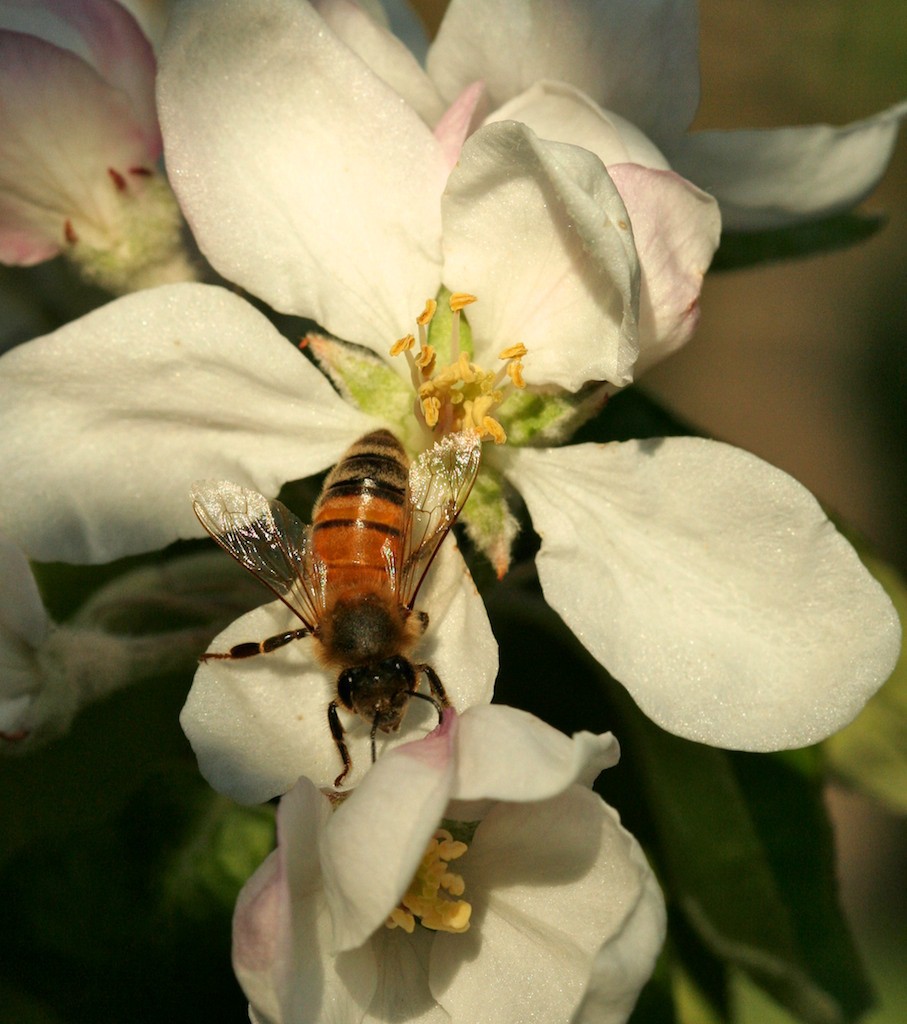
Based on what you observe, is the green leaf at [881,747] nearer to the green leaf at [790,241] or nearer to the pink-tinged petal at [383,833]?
the green leaf at [790,241]

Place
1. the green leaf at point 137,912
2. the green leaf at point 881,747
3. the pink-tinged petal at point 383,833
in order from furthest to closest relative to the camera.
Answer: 1. the green leaf at point 881,747
2. the green leaf at point 137,912
3. the pink-tinged petal at point 383,833

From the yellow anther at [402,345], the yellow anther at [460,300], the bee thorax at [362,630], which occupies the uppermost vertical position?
the yellow anther at [460,300]

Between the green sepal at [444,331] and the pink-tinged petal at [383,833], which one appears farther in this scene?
the green sepal at [444,331]

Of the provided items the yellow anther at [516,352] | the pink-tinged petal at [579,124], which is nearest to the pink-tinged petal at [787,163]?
the pink-tinged petal at [579,124]

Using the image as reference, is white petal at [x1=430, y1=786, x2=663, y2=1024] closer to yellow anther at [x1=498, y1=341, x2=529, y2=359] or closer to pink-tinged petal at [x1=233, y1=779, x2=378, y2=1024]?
pink-tinged petal at [x1=233, y1=779, x2=378, y2=1024]

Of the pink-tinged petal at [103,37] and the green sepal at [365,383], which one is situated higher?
the pink-tinged petal at [103,37]

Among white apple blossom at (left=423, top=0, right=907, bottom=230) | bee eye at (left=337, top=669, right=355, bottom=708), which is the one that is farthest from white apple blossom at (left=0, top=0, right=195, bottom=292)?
bee eye at (left=337, top=669, right=355, bottom=708)

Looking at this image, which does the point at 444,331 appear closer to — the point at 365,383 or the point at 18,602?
the point at 365,383
